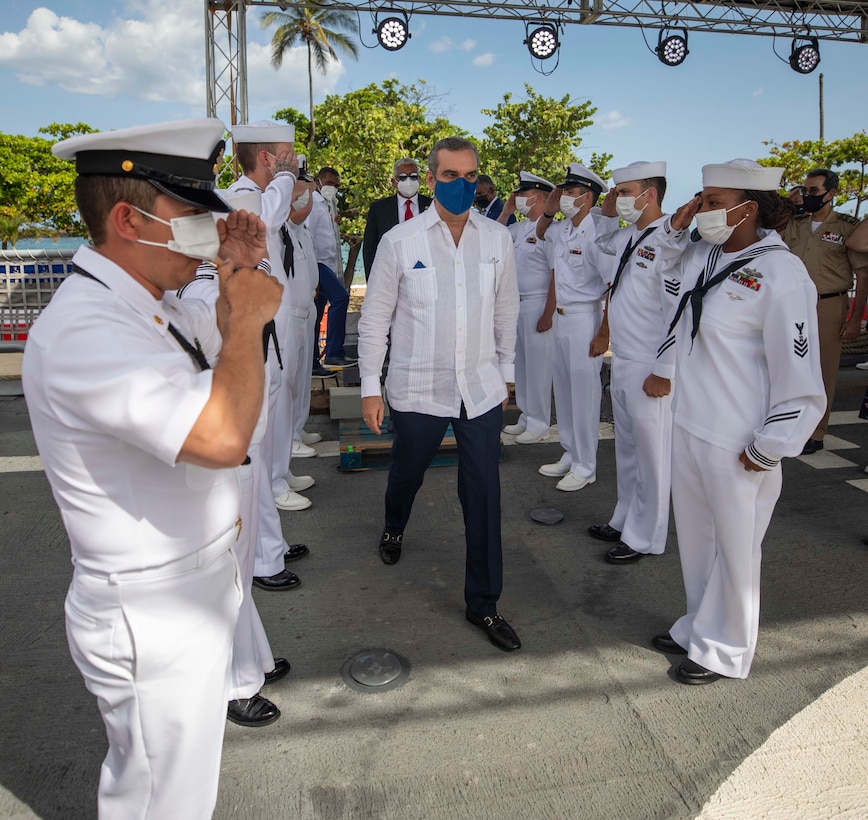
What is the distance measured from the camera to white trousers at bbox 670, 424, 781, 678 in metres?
2.94

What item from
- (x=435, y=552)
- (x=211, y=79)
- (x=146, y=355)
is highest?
(x=211, y=79)

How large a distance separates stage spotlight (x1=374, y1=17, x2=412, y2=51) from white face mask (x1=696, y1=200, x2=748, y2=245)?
1057 cm

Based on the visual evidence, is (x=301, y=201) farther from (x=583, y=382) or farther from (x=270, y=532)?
(x=583, y=382)

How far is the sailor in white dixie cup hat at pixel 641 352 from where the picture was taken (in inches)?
168

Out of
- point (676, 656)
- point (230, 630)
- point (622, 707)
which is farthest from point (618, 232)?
point (230, 630)

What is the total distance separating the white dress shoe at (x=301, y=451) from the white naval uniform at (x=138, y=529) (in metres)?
4.41

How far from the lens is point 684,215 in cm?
349

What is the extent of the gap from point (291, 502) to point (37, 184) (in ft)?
83.9

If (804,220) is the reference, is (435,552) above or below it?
below

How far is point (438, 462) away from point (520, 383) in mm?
1663

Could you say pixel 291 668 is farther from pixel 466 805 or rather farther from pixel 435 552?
pixel 435 552

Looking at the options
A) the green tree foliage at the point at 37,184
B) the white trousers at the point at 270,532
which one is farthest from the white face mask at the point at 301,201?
the green tree foliage at the point at 37,184

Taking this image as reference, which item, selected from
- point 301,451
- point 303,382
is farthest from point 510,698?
point 301,451

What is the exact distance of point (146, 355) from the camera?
1.48 metres
